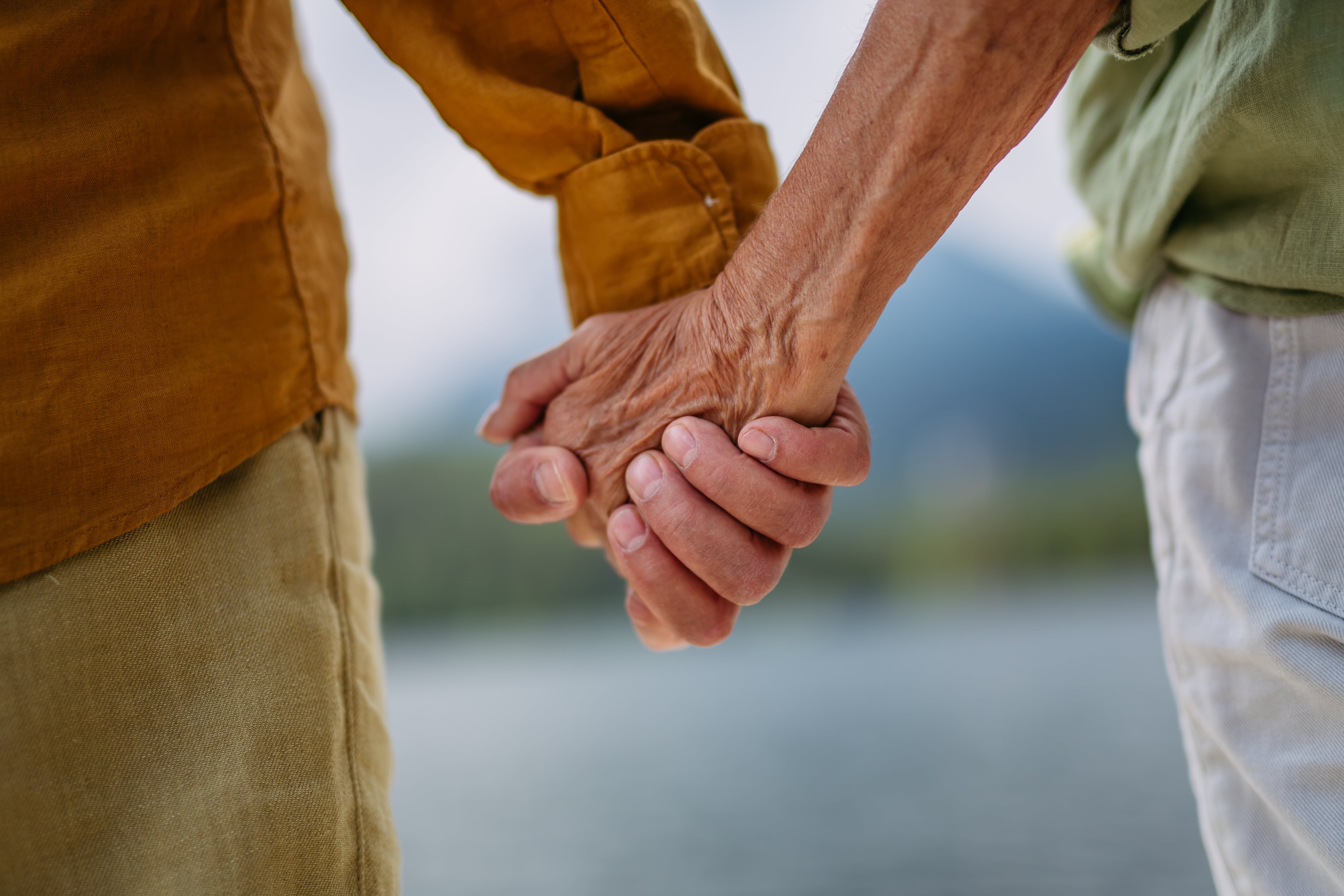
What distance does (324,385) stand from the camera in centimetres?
84

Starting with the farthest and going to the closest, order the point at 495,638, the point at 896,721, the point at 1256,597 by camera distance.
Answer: the point at 495,638, the point at 896,721, the point at 1256,597

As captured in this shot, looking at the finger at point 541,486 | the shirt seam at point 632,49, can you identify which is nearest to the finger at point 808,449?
the finger at point 541,486

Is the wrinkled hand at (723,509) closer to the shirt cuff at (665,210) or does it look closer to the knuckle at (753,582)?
the knuckle at (753,582)

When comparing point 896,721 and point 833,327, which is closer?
point 833,327

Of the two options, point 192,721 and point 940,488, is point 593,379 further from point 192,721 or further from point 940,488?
point 940,488

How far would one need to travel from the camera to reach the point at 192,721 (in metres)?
0.71

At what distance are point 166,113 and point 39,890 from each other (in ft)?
2.17

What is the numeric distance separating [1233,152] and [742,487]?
57 cm

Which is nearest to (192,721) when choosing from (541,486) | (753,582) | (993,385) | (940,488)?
(541,486)

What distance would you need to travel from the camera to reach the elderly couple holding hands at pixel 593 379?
2.23 ft

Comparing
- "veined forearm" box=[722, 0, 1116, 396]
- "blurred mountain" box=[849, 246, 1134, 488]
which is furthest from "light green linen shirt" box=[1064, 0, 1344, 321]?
"blurred mountain" box=[849, 246, 1134, 488]

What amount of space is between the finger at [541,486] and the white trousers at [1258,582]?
0.68 metres

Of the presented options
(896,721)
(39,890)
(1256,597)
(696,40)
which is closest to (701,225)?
(696,40)

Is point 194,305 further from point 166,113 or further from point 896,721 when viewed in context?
point 896,721
